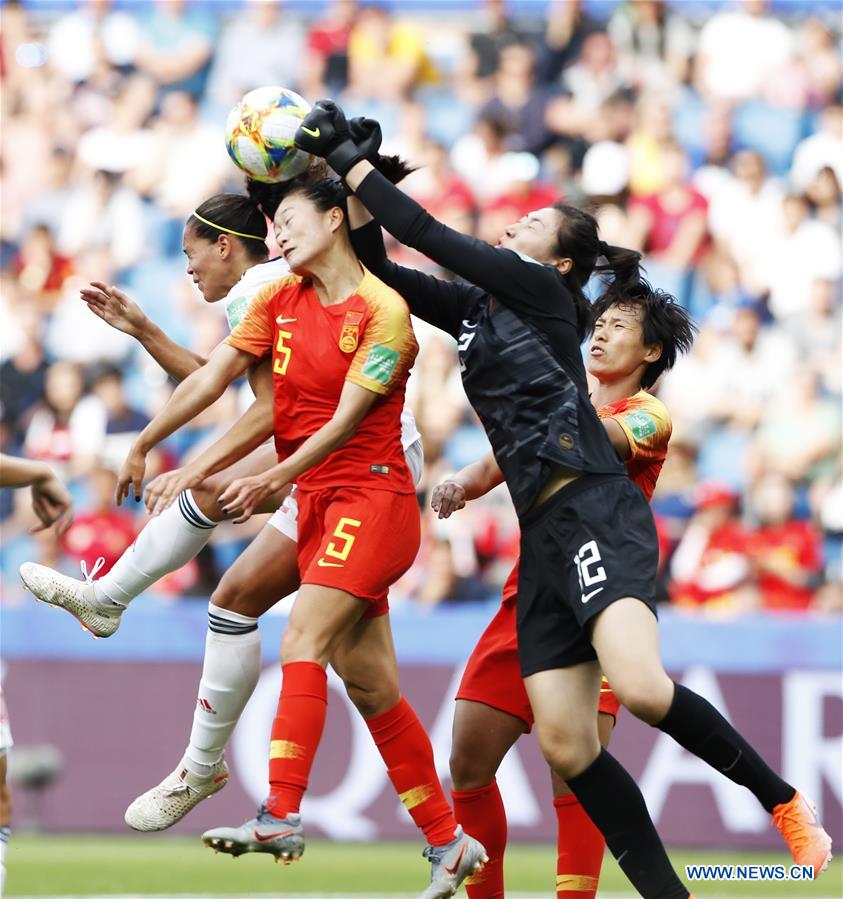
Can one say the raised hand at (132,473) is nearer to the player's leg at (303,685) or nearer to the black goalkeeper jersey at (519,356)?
the player's leg at (303,685)

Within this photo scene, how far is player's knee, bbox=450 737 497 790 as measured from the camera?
20.3 feet

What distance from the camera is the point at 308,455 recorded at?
5.64 metres

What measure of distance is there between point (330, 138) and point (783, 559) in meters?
6.81

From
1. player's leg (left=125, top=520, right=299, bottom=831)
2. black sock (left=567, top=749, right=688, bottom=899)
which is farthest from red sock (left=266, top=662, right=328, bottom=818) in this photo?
black sock (left=567, top=749, right=688, bottom=899)

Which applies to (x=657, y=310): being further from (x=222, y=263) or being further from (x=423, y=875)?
(x=423, y=875)

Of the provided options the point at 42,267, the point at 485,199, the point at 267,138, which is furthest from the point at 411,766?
the point at 42,267

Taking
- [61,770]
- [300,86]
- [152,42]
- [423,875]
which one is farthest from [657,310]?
[152,42]

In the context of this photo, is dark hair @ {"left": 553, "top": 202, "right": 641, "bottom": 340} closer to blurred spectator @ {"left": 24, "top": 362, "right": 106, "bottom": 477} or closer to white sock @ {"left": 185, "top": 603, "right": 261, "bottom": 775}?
white sock @ {"left": 185, "top": 603, "right": 261, "bottom": 775}

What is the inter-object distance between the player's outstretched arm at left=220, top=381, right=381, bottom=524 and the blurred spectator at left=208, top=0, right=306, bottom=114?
988 centimetres

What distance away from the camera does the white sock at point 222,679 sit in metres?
6.37

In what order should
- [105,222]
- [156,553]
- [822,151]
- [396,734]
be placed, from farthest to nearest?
[105,222]
[822,151]
[156,553]
[396,734]

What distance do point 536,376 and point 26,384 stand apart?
28.1ft

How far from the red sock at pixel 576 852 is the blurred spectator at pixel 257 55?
1008cm

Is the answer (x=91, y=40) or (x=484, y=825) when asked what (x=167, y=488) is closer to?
(x=484, y=825)
